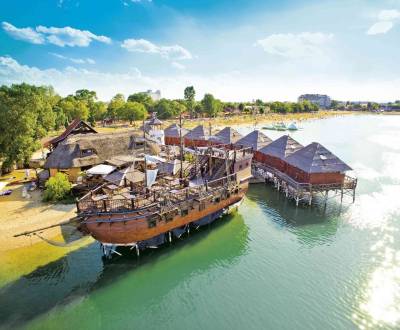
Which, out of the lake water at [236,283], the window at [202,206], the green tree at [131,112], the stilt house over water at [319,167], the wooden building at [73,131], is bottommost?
the lake water at [236,283]

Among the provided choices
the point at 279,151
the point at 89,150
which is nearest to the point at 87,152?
the point at 89,150

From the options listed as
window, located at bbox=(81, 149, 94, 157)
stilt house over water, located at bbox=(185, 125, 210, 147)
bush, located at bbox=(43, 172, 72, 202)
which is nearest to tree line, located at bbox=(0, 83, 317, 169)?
window, located at bbox=(81, 149, 94, 157)

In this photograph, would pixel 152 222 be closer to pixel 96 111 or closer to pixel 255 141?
pixel 255 141

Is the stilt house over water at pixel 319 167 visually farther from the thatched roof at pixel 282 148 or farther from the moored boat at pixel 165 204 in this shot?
the moored boat at pixel 165 204

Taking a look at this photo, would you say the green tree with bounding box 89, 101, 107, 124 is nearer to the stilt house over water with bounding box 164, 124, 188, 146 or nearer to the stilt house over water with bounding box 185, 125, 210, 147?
the stilt house over water with bounding box 164, 124, 188, 146

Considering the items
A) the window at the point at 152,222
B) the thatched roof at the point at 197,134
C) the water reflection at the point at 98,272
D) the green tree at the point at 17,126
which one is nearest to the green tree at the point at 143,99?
the thatched roof at the point at 197,134
